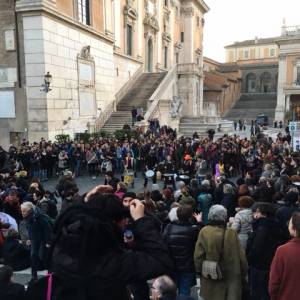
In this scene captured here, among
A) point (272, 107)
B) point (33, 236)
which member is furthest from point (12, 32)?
point (272, 107)

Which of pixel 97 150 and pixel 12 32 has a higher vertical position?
pixel 12 32

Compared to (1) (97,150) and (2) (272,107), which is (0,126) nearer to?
(1) (97,150)

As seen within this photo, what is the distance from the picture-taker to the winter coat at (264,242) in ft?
14.7

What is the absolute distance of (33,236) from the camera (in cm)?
583

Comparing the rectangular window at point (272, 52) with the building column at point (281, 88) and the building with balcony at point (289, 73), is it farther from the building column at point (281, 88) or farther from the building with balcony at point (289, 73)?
the building column at point (281, 88)

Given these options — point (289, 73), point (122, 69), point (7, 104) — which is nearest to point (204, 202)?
point (7, 104)

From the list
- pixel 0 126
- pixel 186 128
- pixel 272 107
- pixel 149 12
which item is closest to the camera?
pixel 0 126

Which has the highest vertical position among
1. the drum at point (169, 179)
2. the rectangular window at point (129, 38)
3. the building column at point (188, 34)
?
the building column at point (188, 34)

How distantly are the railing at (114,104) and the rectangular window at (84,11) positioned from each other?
6.37 metres

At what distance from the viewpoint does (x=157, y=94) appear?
2953cm

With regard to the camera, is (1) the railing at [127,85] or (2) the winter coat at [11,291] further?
(1) the railing at [127,85]

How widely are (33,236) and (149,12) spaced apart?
1337 inches

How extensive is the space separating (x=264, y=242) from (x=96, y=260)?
3.02m

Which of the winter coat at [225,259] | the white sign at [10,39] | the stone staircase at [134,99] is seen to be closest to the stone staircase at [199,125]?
the stone staircase at [134,99]
